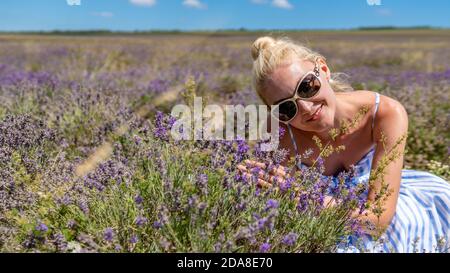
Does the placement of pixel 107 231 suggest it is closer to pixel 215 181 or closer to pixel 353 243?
pixel 215 181

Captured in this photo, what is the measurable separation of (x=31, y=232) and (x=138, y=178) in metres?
0.50

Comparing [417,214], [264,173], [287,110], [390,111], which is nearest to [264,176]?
[264,173]

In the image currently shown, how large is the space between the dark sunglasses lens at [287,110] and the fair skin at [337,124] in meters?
0.03

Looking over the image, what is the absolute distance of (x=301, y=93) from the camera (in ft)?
8.54

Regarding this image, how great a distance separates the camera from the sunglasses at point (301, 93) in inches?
102

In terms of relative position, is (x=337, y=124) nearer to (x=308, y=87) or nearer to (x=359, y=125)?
(x=359, y=125)

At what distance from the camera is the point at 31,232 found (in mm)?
1998

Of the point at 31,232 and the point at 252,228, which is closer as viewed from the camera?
the point at 252,228

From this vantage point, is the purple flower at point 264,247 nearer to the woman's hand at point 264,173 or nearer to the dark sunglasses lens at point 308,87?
the woman's hand at point 264,173

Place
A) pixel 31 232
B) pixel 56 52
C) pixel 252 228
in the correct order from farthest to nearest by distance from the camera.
→ pixel 56 52 < pixel 31 232 < pixel 252 228

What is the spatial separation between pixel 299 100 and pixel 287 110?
0.09 metres

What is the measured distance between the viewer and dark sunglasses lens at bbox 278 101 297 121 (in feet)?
8.59
